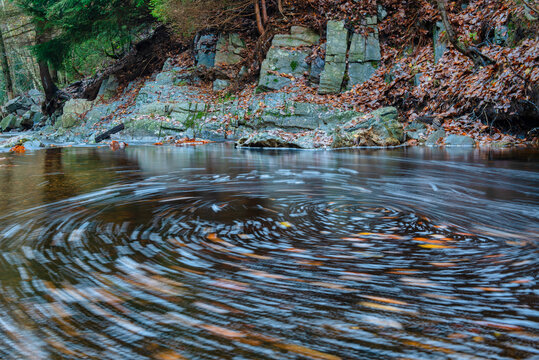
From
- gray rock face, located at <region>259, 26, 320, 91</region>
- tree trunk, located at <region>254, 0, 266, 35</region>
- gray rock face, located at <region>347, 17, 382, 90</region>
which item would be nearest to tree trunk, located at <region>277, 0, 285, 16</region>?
tree trunk, located at <region>254, 0, 266, 35</region>

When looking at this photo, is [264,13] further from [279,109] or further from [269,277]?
[269,277]

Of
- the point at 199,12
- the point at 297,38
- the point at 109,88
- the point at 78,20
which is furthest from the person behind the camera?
the point at 109,88

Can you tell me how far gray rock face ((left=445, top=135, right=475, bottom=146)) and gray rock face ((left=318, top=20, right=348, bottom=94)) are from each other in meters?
5.39

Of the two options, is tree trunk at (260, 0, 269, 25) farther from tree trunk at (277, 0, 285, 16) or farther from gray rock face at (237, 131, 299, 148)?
gray rock face at (237, 131, 299, 148)

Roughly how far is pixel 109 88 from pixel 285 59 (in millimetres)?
11697

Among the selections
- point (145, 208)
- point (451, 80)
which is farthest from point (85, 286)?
point (451, 80)

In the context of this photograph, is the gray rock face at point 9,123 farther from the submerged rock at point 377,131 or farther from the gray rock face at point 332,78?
the submerged rock at point 377,131

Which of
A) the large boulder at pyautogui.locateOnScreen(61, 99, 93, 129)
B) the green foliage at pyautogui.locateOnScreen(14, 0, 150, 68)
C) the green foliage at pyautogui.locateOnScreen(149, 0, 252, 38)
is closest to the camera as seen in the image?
the green foliage at pyautogui.locateOnScreen(149, 0, 252, 38)

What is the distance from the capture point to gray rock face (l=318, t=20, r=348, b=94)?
15.0 meters

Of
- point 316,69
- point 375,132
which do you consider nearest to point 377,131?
point 375,132

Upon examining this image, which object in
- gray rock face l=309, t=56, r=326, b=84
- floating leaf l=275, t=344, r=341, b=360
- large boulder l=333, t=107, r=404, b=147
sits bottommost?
floating leaf l=275, t=344, r=341, b=360

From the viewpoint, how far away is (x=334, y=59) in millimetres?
15328

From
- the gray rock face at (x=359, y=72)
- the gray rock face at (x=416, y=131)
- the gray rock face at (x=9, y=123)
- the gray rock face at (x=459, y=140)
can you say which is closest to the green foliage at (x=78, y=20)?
the gray rock face at (x=359, y=72)

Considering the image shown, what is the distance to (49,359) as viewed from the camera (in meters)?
1.00
